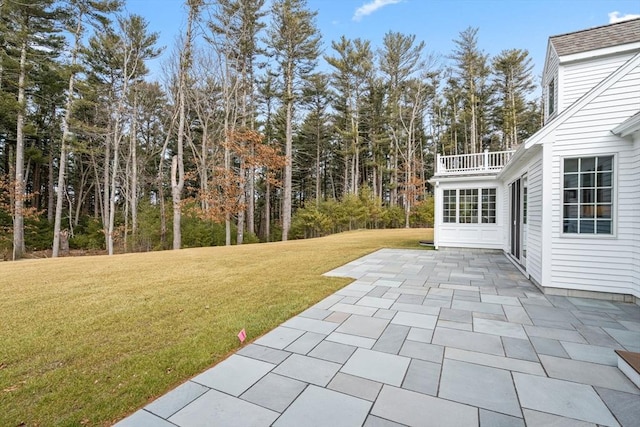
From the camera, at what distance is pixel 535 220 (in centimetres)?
504

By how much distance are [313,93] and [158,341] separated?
20297mm

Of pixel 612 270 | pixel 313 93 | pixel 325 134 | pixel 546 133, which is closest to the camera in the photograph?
pixel 612 270

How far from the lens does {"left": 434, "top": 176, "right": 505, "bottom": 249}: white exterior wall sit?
345 inches

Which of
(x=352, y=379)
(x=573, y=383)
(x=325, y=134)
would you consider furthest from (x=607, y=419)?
(x=325, y=134)

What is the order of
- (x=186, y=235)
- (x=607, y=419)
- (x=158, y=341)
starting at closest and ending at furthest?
(x=607, y=419) → (x=158, y=341) → (x=186, y=235)

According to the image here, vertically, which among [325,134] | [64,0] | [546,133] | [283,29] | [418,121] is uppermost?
[283,29]

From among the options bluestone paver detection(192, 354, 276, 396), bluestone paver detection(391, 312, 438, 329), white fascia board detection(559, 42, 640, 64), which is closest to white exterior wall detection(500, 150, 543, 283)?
white fascia board detection(559, 42, 640, 64)

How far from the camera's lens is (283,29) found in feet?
53.3

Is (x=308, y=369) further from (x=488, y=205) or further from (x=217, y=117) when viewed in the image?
(x=217, y=117)

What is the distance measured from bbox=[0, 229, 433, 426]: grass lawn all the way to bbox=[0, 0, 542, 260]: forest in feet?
29.0

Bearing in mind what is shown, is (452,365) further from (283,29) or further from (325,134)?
(325,134)

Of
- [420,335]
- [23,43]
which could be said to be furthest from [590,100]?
[23,43]

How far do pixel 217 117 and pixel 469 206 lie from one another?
46.0 feet

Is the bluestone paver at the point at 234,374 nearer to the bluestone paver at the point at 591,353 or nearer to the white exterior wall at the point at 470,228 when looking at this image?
the bluestone paver at the point at 591,353
